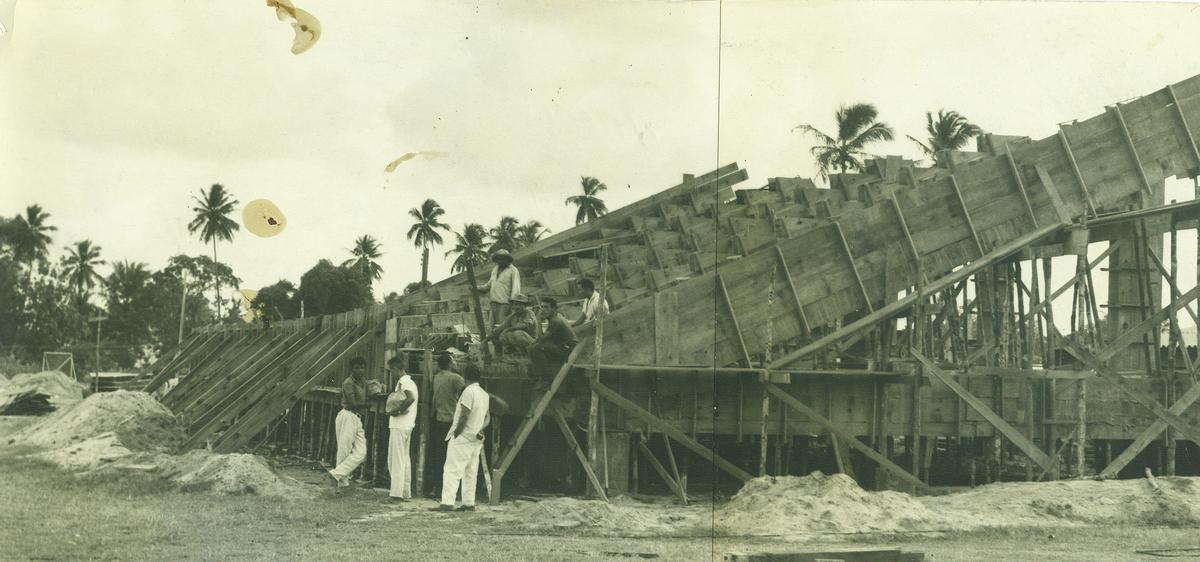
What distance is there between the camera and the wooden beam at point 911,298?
15.7m

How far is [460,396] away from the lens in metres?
13.7

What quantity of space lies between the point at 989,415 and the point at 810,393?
2.76 meters

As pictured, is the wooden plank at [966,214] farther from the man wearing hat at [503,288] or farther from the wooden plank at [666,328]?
the man wearing hat at [503,288]

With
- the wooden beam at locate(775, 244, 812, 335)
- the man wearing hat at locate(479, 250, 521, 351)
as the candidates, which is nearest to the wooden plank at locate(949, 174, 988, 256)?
the wooden beam at locate(775, 244, 812, 335)

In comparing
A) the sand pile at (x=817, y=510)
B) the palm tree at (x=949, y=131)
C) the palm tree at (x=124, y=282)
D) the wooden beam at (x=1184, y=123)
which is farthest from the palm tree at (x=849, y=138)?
the palm tree at (x=124, y=282)

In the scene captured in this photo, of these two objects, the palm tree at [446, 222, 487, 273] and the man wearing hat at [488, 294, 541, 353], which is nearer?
the man wearing hat at [488, 294, 541, 353]

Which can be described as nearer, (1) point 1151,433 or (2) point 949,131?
(1) point 1151,433

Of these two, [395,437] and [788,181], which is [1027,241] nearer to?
[788,181]

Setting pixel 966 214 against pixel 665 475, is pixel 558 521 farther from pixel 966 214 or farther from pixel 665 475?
pixel 966 214

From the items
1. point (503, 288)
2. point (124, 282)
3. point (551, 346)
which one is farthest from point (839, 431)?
point (124, 282)

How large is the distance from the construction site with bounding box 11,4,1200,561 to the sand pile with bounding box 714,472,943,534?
0.12 feet

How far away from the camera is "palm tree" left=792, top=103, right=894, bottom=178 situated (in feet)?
104

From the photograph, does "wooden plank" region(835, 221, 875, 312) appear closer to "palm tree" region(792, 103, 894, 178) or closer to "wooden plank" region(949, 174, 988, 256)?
"wooden plank" region(949, 174, 988, 256)

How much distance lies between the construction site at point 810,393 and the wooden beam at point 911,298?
6 centimetres
